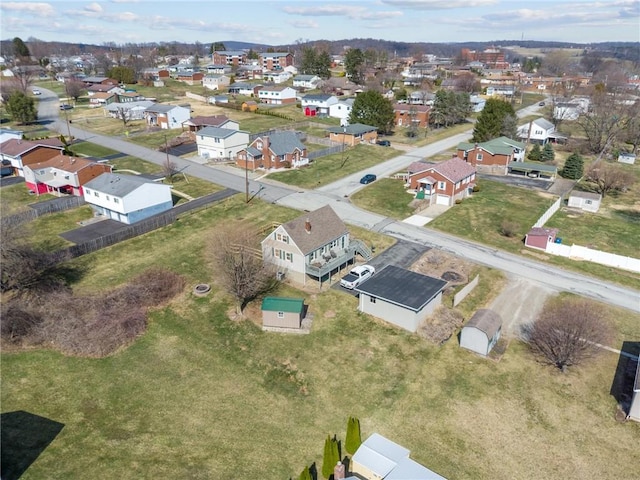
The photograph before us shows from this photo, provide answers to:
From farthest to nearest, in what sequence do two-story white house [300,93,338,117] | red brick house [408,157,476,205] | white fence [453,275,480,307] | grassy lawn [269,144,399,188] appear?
two-story white house [300,93,338,117]
grassy lawn [269,144,399,188]
red brick house [408,157,476,205]
white fence [453,275,480,307]

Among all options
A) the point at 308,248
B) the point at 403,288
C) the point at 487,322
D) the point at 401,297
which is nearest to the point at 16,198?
the point at 308,248

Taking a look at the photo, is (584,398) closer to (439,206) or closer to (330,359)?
(330,359)

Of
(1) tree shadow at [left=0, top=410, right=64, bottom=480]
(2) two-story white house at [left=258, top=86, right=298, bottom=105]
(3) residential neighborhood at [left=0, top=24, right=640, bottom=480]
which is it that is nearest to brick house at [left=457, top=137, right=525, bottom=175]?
(3) residential neighborhood at [left=0, top=24, right=640, bottom=480]

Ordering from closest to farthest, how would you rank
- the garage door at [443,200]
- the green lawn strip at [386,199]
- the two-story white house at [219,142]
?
the green lawn strip at [386,199] → the garage door at [443,200] → the two-story white house at [219,142]

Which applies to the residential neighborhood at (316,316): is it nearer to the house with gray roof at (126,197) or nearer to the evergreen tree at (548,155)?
the house with gray roof at (126,197)

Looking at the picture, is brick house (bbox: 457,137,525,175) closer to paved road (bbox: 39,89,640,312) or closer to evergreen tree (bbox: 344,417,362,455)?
paved road (bbox: 39,89,640,312)

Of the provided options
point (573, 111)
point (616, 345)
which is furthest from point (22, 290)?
point (573, 111)

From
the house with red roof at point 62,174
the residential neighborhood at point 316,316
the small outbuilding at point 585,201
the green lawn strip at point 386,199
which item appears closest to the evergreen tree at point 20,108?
the residential neighborhood at point 316,316
